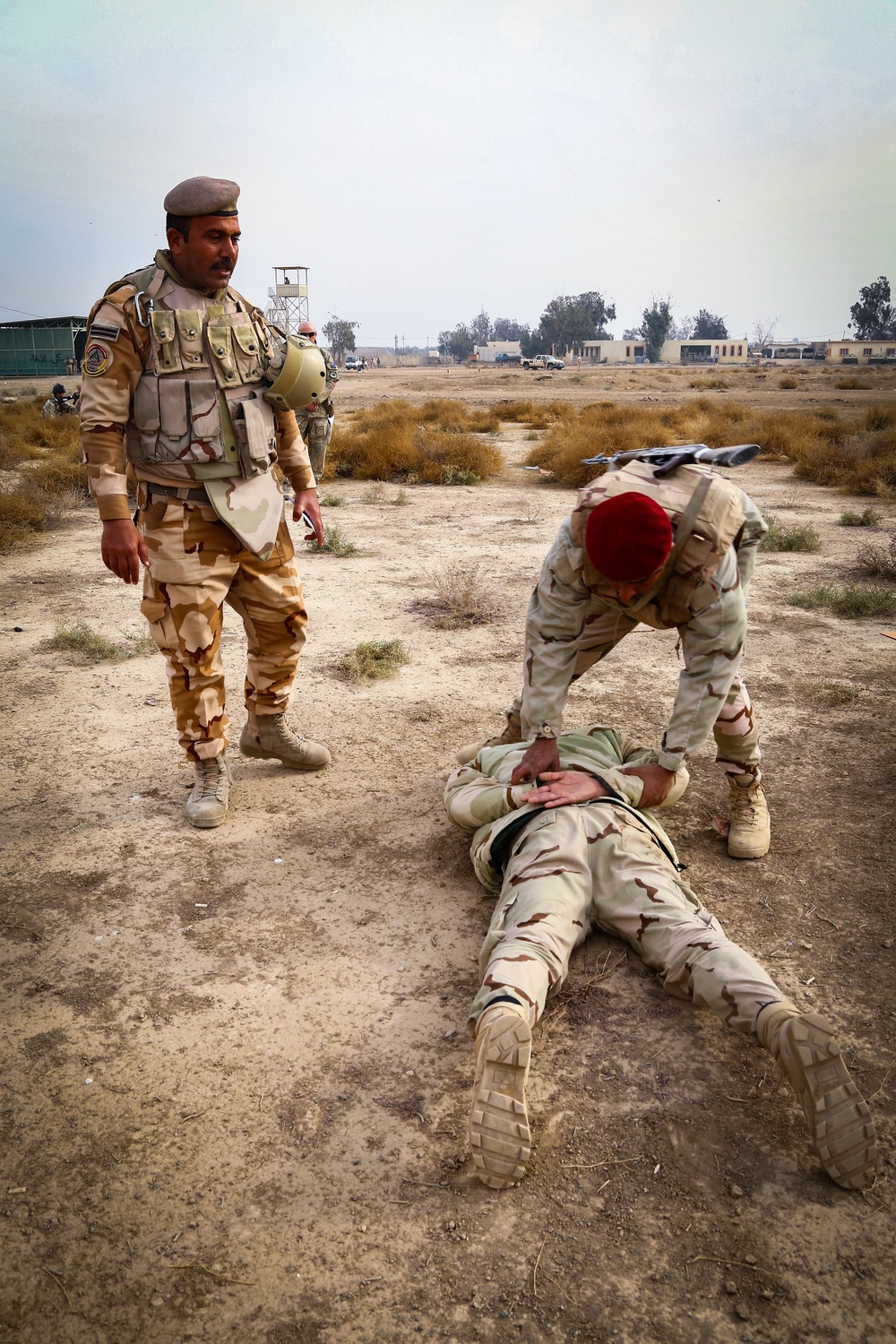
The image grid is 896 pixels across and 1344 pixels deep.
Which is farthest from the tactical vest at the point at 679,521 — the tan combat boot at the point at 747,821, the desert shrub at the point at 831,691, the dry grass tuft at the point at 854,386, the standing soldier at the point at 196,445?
the dry grass tuft at the point at 854,386

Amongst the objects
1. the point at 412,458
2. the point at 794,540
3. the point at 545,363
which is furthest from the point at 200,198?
the point at 545,363

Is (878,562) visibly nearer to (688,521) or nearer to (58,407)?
(688,521)

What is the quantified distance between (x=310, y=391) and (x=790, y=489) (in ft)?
29.4

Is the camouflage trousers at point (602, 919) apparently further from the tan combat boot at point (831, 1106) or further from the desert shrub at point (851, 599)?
the desert shrub at point (851, 599)

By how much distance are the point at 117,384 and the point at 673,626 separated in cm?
208

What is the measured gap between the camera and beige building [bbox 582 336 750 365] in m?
86.6

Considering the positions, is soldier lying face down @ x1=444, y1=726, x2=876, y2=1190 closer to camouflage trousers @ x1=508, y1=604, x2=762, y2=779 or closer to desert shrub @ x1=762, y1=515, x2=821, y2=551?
camouflage trousers @ x1=508, y1=604, x2=762, y2=779

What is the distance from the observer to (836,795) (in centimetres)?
372

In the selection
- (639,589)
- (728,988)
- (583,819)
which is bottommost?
(728,988)

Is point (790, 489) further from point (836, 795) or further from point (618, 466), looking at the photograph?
point (618, 466)

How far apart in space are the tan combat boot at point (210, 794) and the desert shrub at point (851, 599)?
4.36m

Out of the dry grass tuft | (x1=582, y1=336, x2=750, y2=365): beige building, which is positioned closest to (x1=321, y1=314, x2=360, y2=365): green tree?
(x1=582, y1=336, x2=750, y2=365): beige building

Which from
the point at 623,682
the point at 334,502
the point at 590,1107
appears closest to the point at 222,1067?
the point at 590,1107

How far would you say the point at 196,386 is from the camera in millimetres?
3271
